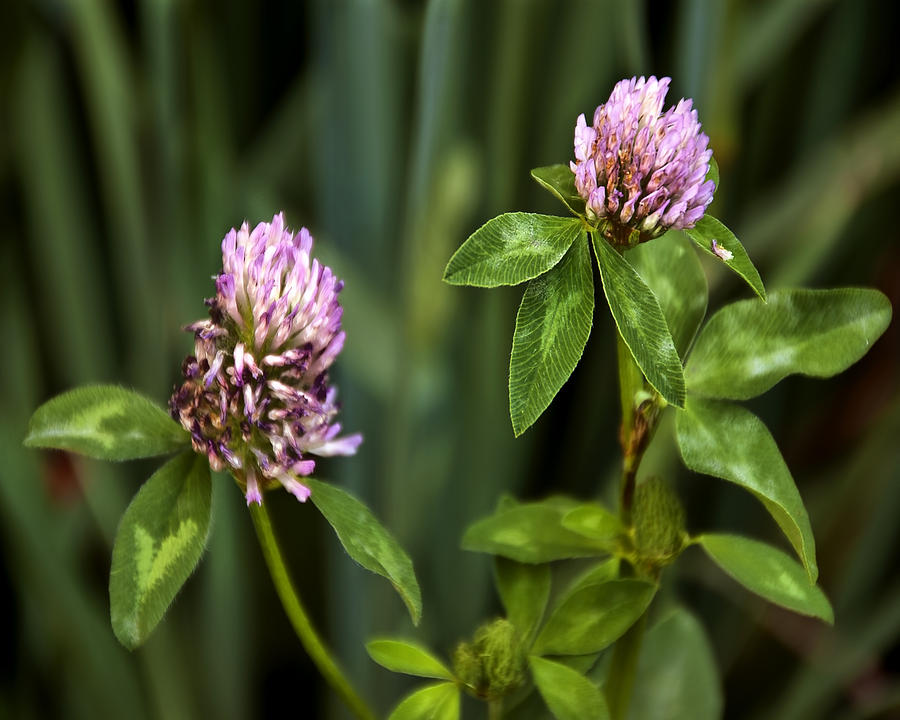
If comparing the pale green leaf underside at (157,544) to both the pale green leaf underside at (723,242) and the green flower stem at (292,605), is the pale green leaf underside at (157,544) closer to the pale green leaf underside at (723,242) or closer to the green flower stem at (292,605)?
the green flower stem at (292,605)

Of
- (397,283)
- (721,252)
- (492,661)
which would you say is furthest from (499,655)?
(397,283)

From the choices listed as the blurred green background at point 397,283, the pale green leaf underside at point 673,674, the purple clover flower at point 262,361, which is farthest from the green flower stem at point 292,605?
the blurred green background at point 397,283

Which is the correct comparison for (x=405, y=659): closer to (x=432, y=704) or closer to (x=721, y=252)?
(x=432, y=704)

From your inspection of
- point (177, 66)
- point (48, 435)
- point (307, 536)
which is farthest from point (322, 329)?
point (307, 536)

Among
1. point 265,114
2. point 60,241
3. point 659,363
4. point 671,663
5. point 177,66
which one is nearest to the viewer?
point 659,363

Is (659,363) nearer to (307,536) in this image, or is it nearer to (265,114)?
(307,536)

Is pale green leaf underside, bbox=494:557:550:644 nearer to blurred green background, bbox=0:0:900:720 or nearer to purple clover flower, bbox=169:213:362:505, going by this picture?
purple clover flower, bbox=169:213:362:505

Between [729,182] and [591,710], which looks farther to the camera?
[729,182]
